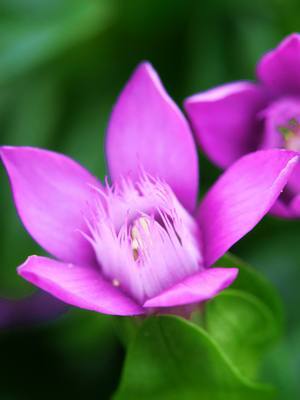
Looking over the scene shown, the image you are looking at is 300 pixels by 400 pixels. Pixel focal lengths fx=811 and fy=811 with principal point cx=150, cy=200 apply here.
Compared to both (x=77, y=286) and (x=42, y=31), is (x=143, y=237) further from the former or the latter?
(x=42, y=31)

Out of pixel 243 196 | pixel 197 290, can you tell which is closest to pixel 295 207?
pixel 243 196

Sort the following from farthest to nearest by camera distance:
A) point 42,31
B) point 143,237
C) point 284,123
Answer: point 42,31, point 284,123, point 143,237

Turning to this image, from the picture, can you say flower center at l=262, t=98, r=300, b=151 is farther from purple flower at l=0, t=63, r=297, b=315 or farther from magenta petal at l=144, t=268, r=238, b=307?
magenta petal at l=144, t=268, r=238, b=307

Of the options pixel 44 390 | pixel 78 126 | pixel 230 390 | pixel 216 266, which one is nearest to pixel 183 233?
pixel 216 266

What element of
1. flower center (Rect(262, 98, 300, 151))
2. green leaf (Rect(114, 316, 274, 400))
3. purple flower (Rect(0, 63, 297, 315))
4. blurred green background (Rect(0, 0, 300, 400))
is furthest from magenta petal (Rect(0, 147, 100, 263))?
blurred green background (Rect(0, 0, 300, 400))

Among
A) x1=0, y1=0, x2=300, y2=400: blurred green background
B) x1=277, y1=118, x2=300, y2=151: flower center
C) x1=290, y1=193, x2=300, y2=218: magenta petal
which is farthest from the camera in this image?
x1=0, y1=0, x2=300, y2=400: blurred green background

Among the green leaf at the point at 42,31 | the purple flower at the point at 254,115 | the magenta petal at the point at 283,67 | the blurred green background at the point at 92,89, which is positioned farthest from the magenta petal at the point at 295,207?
the green leaf at the point at 42,31
